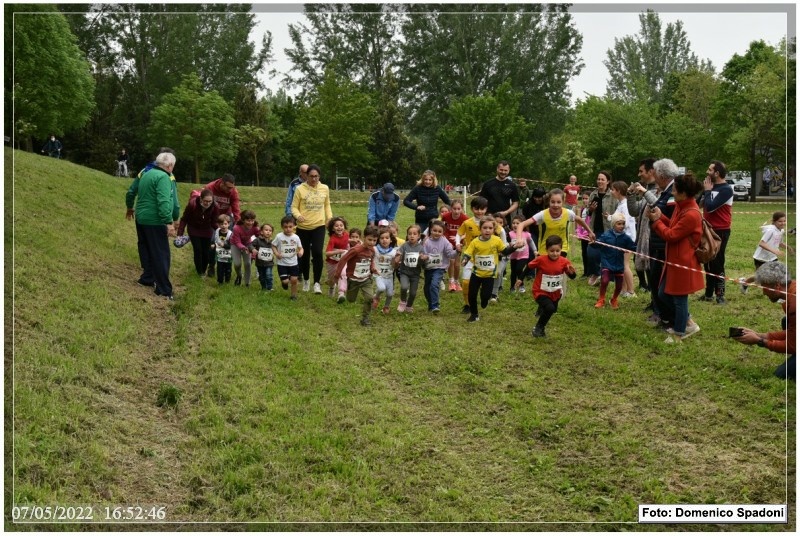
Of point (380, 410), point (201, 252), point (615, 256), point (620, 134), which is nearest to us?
point (380, 410)

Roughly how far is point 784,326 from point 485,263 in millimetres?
4240

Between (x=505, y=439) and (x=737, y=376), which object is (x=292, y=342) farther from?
(x=737, y=376)

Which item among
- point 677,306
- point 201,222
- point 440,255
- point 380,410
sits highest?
point 201,222

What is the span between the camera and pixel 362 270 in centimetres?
1002

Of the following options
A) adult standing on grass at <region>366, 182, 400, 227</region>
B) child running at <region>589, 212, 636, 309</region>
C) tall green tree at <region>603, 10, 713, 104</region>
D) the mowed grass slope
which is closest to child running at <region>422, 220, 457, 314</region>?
the mowed grass slope

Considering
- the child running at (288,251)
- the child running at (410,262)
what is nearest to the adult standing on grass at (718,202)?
the child running at (410,262)

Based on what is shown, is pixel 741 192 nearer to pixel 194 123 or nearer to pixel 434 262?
pixel 194 123

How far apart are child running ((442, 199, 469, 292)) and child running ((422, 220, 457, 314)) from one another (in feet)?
3.58

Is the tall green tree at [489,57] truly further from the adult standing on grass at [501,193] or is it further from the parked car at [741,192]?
the adult standing on grass at [501,193]

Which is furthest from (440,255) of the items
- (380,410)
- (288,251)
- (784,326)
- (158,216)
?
(784,326)

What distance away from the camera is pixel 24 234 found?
11789 mm

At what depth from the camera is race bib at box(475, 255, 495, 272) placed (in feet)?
31.7

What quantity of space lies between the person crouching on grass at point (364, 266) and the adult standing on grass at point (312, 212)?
1600 millimetres

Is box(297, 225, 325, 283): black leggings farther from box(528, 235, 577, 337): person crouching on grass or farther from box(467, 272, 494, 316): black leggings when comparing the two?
box(528, 235, 577, 337): person crouching on grass
